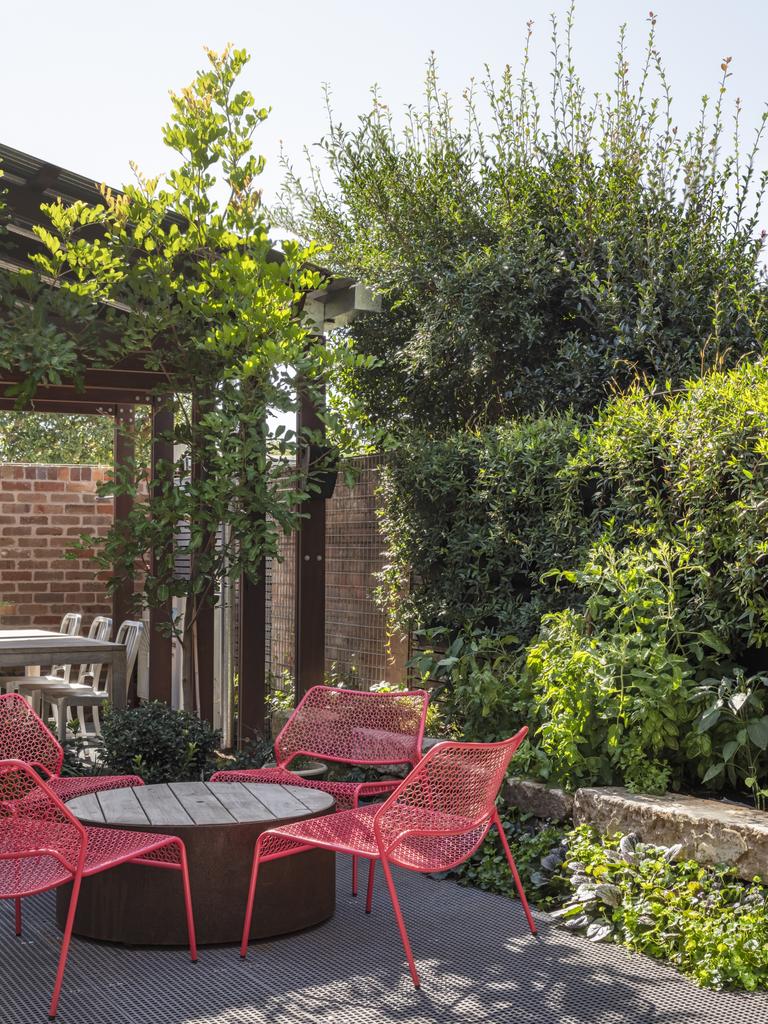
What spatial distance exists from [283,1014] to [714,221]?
6.34 meters

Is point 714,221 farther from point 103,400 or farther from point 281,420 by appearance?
point 103,400

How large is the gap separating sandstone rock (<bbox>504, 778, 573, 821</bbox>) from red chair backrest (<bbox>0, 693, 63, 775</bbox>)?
1923mm

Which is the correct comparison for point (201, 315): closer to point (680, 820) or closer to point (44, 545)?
point (680, 820)

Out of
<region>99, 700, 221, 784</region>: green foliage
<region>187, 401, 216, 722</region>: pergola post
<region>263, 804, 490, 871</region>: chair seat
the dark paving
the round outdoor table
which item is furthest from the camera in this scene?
<region>187, 401, 216, 722</region>: pergola post

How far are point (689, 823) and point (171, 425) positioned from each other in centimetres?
490

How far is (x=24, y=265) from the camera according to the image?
6047mm

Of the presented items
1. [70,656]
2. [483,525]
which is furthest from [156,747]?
[483,525]

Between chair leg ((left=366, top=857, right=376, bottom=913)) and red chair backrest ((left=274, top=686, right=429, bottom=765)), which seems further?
red chair backrest ((left=274, top=686, right=429, bottom=765))

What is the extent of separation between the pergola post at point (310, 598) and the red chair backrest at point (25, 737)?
7.03ft

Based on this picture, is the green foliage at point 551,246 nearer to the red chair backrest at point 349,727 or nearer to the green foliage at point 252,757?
the green foliage at point 252,757

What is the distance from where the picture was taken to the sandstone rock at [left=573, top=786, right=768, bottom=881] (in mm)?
3717

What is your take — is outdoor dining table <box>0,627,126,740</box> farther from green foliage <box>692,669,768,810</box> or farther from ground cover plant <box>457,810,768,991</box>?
green foliage <box>692,669,768,810</box>

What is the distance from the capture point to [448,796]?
3619 millimetres

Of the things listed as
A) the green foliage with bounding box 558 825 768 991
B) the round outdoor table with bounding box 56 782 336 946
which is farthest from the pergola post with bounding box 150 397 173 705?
the green foliage with bounding box 558 825 768 991
